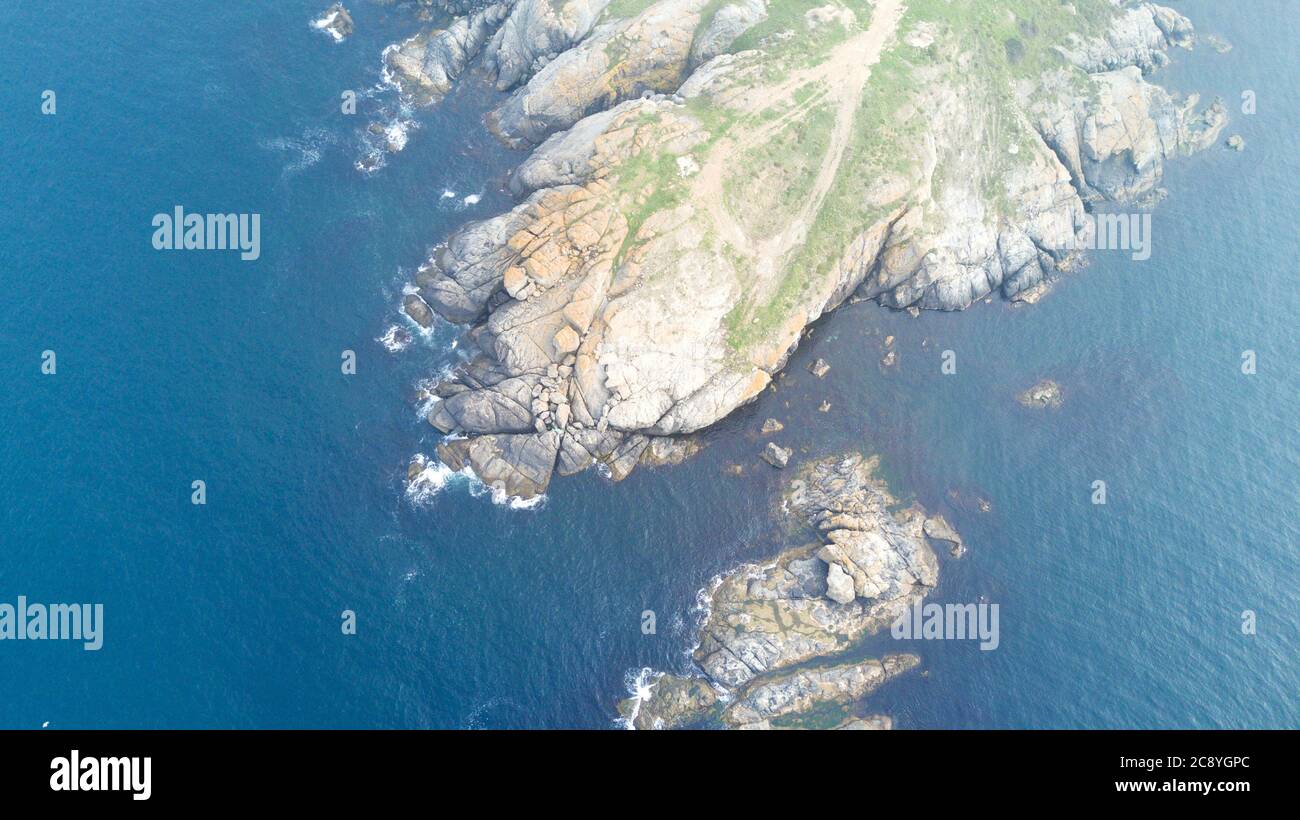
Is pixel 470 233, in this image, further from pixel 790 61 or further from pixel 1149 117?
pixel 1149 117

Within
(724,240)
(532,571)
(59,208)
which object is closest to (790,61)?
(724,240)

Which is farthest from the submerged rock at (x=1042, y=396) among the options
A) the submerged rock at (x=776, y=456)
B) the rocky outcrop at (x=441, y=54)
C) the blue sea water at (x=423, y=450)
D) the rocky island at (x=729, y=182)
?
the rocky outcrop at (x=441, y=54)

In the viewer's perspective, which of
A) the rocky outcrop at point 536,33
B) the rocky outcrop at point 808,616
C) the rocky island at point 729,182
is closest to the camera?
the rocky outcrop at point 808,616

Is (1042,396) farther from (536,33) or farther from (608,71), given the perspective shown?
(536,33)

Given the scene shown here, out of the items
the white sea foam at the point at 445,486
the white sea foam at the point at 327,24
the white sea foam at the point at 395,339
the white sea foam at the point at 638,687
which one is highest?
the white sea foam at the point at 327,24

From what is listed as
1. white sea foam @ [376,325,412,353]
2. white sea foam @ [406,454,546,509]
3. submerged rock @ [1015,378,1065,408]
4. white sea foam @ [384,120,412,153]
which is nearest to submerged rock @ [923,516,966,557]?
submerged rock @ [1015,378,1065,408]

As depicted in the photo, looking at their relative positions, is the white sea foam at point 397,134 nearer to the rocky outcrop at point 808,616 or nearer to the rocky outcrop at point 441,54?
the rocky outcrop at point 441,54

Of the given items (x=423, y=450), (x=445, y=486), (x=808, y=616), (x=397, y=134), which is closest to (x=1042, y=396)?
(x=808, y=616)
